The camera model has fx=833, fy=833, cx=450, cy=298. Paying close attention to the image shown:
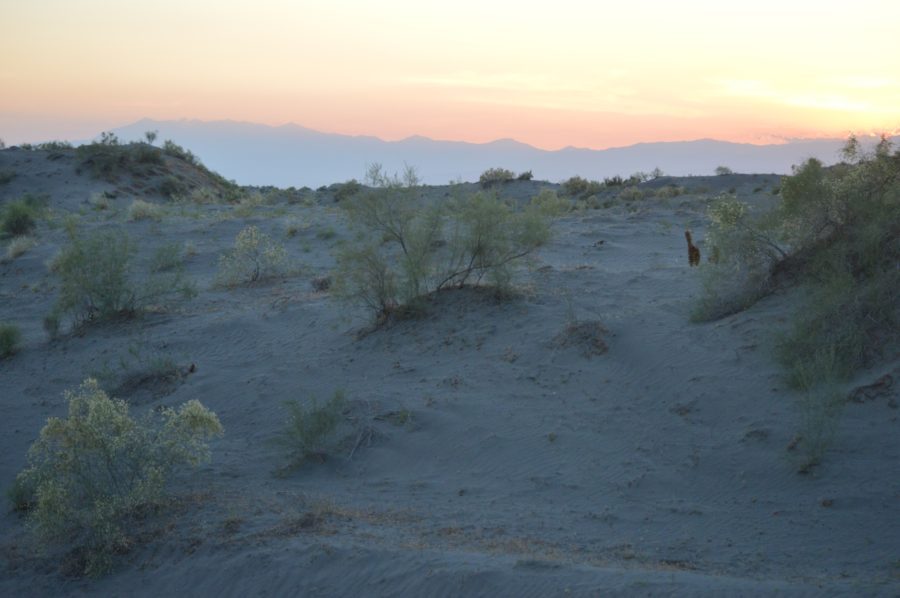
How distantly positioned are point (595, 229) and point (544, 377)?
11.6 meters

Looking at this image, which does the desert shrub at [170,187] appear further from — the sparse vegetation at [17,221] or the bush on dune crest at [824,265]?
the bush on dune crest at [824,265]

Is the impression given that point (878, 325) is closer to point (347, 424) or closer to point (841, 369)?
point (841, 369)

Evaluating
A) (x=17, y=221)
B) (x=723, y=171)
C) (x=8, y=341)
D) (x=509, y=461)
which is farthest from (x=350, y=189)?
(x=723, y=171)

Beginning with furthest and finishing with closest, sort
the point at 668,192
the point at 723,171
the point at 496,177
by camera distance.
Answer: the point at 496,177
the point at 723,171
the point at 668,192

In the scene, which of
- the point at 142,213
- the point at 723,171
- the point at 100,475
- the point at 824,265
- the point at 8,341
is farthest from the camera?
the point at 723,171

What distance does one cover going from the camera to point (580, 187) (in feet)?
117

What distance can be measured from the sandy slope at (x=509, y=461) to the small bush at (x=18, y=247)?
9.38 metres

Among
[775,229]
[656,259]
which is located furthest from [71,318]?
[775,229]

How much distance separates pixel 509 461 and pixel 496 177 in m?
32.4

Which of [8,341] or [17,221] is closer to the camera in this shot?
[8,341]

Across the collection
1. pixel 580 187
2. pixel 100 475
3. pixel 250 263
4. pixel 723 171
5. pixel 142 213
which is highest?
pixel 723 171

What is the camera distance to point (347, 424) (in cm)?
991

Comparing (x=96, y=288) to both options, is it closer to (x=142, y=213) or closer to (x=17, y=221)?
(x=142, y=213)

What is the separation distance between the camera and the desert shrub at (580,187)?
34719 millimetres
